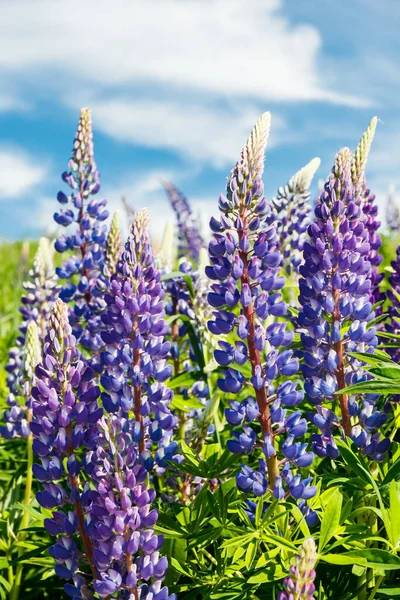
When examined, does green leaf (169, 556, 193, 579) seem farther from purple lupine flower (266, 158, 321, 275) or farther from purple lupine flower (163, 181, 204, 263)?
purple lupine flower (163, 181, 204, 263)

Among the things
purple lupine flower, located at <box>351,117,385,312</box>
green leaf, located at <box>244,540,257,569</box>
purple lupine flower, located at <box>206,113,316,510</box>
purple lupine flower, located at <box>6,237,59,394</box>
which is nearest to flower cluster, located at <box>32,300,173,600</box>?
green leaf, located at <box>244,540,257,569</box>

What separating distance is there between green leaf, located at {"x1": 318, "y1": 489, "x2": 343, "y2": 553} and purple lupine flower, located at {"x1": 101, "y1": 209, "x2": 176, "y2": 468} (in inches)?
25.8

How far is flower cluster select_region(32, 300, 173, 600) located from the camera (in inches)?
83.4

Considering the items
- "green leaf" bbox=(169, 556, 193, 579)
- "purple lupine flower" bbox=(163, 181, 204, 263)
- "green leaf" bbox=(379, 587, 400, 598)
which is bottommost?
"green leaf" bbox=(379, 587, 400, 598)

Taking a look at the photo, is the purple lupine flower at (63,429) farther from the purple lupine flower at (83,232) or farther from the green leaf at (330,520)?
the purple lupine flower at (83,232)

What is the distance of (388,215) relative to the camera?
11.2 meters

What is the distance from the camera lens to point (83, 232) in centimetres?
387

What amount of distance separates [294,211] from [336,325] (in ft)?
5.96

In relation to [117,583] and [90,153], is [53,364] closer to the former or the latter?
[117,583]

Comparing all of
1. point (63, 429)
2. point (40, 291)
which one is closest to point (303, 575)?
point (63, 429)

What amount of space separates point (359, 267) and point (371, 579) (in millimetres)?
1025

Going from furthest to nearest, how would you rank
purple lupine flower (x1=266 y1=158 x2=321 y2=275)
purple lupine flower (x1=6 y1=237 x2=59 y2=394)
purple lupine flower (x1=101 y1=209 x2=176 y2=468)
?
purple lupine flower (x1=6 y1=237 x2=59 y2=394), purple lupine flower (x1=266 y1=158 x2=321 y2=275), purple lupine flower (x1=101 y1=209 x2=176 y2=468)

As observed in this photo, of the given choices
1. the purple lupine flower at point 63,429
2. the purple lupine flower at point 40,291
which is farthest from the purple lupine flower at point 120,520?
the purple lupine flower at point 40,291

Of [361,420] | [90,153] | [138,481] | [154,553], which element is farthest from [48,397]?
[90,153]
